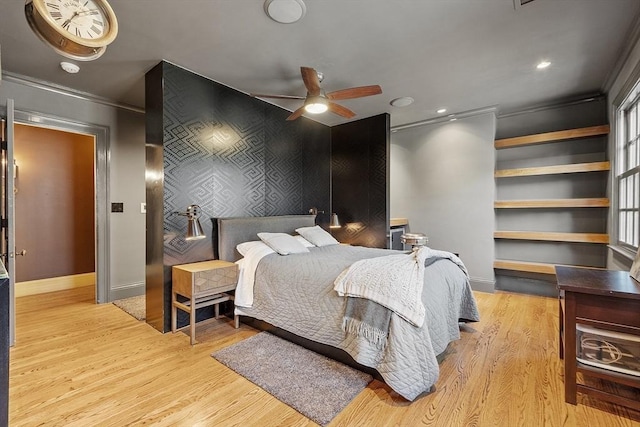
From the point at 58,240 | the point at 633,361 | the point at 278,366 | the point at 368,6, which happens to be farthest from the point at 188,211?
the point at 633,361

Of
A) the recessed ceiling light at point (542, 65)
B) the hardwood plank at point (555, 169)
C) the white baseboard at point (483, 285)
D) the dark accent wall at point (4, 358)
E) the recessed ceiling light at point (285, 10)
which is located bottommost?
the white baseboard at point (483, 285)

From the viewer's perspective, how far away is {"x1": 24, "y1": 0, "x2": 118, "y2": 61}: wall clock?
4.44 ft

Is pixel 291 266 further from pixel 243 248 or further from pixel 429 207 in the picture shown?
pixel 429 207

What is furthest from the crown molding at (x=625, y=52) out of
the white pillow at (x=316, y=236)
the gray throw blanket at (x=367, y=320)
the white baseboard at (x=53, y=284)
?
the white baseboard at (x=53, y=284)

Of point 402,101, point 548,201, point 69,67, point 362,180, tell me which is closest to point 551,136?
point 548,201

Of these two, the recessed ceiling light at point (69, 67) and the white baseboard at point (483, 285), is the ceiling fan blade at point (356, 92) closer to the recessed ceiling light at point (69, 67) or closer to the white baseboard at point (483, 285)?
the recessed ceiling light at point (69, 67)

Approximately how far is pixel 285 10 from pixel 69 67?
7.78 ft

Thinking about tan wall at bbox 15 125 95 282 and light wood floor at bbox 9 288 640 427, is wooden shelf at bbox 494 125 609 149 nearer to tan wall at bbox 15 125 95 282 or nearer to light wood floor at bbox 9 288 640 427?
light wood floor at bbox 9 288 640 427

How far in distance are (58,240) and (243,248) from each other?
131 inches

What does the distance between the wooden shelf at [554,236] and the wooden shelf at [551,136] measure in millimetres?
1236

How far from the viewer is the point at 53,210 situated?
4.32m

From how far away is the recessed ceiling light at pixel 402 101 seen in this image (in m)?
3.87

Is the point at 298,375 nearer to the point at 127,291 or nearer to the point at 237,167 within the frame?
the point at 237,167

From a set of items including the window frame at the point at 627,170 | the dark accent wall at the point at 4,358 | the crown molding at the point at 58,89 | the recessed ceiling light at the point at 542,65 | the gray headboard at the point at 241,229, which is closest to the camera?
the dark accent wall at the point at 4,358
